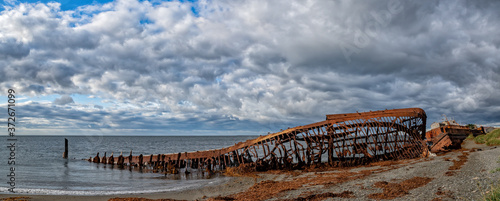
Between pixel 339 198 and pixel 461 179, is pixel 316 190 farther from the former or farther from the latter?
pixel 461 179

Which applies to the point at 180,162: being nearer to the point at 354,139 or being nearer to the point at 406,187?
the point at 354,139

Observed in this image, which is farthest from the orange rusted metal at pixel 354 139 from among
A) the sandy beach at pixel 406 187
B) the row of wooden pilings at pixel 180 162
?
the sandy beach at pixel 406 187

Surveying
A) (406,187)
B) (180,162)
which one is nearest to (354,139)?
(406,187)

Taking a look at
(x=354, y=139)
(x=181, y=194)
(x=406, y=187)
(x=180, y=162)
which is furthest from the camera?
(x=180, y=162)

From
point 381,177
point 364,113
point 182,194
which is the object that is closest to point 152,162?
point 182,194

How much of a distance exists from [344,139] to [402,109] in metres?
6.20

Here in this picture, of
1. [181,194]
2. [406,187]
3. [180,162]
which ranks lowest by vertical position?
[181,194]

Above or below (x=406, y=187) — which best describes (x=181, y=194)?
below

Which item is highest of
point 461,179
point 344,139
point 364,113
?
point 364,113

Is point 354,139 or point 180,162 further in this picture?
point 180,162

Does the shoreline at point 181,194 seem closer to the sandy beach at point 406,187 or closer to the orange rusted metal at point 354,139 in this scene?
the sandy beach at point 406,187

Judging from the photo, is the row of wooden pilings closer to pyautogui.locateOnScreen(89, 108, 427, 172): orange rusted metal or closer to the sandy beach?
pyautogui.locateOnScreen(89, 108, 427, 172): orange rusted metal

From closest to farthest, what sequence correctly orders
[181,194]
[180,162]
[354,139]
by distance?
[181,194]
[354,139]
[180,162]

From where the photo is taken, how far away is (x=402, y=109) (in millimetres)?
26312
